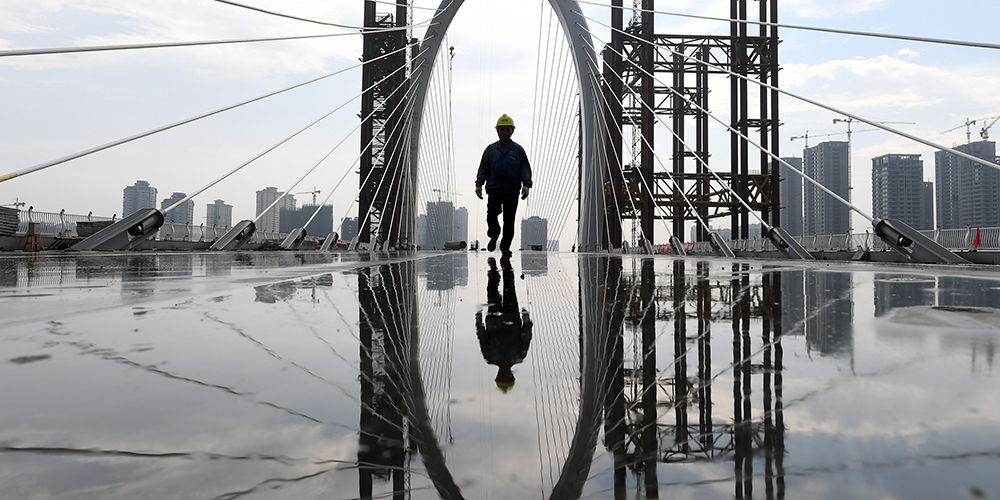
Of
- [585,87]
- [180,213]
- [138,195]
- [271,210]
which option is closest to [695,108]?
[585,87]

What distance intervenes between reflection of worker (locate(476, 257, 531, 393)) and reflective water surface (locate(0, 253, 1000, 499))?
1 centimetres

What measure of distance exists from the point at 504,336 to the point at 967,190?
98.3m

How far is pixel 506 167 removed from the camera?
7246mm

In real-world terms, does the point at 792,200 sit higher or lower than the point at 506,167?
higher

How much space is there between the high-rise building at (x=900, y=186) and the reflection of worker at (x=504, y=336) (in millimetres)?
93253

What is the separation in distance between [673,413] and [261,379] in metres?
0.71

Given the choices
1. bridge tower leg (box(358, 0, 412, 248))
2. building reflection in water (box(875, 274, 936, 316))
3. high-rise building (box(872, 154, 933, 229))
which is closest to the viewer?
building reflection in water (box(875, 274, 936, 316))

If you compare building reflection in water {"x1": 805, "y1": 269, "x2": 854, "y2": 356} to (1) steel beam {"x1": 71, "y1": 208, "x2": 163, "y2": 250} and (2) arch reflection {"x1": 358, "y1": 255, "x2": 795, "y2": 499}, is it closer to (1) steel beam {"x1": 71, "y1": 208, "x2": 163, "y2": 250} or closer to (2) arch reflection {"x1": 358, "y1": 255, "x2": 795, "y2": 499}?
(2) arch reflection {"x1": 358, "y1": 255, "x2": 795, "y2": 499}

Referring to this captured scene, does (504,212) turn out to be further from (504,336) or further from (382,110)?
(382,110)

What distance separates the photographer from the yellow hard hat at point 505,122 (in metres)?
7.24

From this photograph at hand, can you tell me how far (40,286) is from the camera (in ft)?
8.48

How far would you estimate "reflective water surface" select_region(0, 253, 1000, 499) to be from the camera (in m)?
0.56

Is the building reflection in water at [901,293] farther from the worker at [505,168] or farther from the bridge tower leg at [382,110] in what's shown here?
the bridge tower leg at [382,110]

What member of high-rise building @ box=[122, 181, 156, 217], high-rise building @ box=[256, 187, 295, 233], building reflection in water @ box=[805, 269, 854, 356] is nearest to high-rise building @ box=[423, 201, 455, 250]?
building reflection in water @ box=[805, 269, 854, 356]
